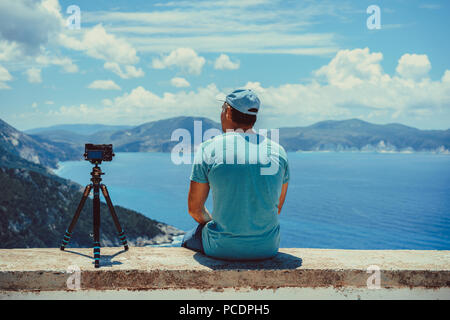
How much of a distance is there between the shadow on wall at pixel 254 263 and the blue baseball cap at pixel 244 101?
112 cm

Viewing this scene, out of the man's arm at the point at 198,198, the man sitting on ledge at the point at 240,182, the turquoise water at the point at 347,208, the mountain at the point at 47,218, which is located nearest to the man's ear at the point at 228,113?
the man sitting on ledge at the point at 240,182

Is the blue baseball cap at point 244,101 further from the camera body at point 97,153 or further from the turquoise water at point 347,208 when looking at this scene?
the turquoise water at point 347,208

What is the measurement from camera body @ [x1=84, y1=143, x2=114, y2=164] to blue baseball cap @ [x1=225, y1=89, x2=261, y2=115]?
1246 mm

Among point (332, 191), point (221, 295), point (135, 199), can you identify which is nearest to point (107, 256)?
point (221, 295)

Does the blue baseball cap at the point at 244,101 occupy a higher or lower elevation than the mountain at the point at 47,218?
higher

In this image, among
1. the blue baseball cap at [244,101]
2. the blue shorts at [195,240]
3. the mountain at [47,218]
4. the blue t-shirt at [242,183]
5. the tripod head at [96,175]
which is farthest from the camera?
the mountain at [47,218]

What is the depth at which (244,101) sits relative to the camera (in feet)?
9.39

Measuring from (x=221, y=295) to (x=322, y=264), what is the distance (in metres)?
0.82

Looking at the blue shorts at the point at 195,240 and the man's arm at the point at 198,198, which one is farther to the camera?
the blue shorts at the point at 195,240

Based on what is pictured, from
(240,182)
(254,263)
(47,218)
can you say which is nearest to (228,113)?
(240,182)

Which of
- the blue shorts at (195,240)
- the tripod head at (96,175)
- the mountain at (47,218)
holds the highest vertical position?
the tripod head at (96,175)

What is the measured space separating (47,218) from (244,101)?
310 feet

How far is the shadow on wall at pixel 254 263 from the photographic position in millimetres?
2952
